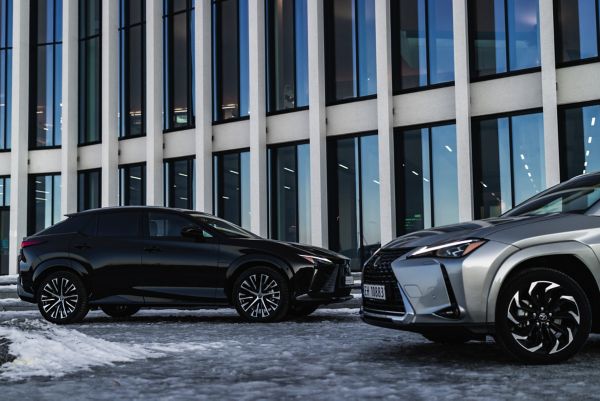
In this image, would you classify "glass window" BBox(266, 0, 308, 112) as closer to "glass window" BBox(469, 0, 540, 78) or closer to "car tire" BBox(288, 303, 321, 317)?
"glass window" BBox(469, 0, 540, 78)

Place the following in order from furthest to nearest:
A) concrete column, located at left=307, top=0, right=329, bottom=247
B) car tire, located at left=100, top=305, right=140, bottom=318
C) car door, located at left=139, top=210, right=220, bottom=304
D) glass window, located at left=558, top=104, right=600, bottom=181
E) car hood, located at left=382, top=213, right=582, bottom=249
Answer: concrete column, located at left=307, top=0, right=329, bottom=247 → glass window, located at left=558, top=104, right=600, bottom=181 → car tire, located at left=100, top=305, right=140, bottom=318 → car door, located at left=139, top=210, right=220, bottom=304 → car hood, located at left=382, top=213, right=582, bottom=249

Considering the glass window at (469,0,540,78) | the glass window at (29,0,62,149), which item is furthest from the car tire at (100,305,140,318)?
the glass window at (29,0,62,149)

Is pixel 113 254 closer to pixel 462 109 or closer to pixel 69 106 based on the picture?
pixel 462 109

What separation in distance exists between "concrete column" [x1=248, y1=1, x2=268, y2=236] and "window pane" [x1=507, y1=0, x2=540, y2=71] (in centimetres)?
783

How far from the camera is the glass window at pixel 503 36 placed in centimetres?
2027

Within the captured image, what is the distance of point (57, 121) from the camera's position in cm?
3144

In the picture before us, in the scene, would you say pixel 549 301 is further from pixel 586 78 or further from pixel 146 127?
pixel 146 127

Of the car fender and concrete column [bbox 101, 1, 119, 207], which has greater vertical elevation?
concrete column [bbox 101, 1, 119, 207]

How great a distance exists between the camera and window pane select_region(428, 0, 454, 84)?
21.5 meters

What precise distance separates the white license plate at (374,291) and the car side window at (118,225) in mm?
5231

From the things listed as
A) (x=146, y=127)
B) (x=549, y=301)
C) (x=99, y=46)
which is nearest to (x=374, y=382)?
(x=549, y=301)

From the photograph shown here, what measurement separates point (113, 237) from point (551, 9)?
41.7 ft

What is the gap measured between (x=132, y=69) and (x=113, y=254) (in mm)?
19110

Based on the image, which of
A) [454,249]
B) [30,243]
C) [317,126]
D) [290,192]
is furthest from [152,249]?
[290,192]
